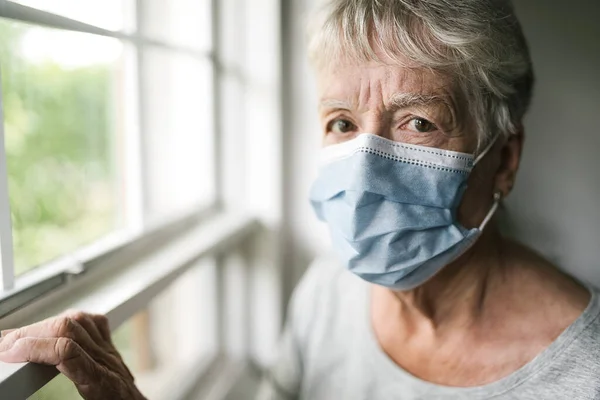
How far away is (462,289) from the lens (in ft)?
3.67

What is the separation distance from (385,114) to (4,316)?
686 millimetres

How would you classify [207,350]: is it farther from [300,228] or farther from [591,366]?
[591,366]

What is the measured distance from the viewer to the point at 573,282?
1110mm

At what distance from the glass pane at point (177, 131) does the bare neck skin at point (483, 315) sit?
2.13ft

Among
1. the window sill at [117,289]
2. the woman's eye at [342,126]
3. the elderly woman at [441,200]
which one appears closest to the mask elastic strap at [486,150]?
the elderly woman at [441,200]

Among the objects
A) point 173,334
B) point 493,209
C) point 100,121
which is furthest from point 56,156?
point 493,209

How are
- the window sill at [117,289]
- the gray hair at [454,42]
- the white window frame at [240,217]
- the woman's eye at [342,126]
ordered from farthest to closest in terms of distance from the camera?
1. the white window frame at [240,217]
2. the woman's eye at [342,126]
3. the gray hair at [454,42]
4. the window sill at [117,289]

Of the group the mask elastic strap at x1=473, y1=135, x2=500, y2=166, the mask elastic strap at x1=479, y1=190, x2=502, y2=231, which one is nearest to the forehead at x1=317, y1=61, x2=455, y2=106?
the mask elastic strap at x1=473, y1=135, x2=500, y2=166

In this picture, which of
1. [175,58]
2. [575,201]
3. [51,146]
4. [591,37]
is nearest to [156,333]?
[51,146]

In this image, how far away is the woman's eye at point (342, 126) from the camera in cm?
108

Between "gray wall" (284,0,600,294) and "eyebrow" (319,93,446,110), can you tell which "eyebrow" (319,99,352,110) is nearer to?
"eyebrow" (319,93,446,110)

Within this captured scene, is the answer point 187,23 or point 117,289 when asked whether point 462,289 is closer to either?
point 117,289

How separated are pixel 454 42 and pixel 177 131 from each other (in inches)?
32.3

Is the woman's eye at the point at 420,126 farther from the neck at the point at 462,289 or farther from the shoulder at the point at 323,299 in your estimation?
the shoulder at the point at 323,299
